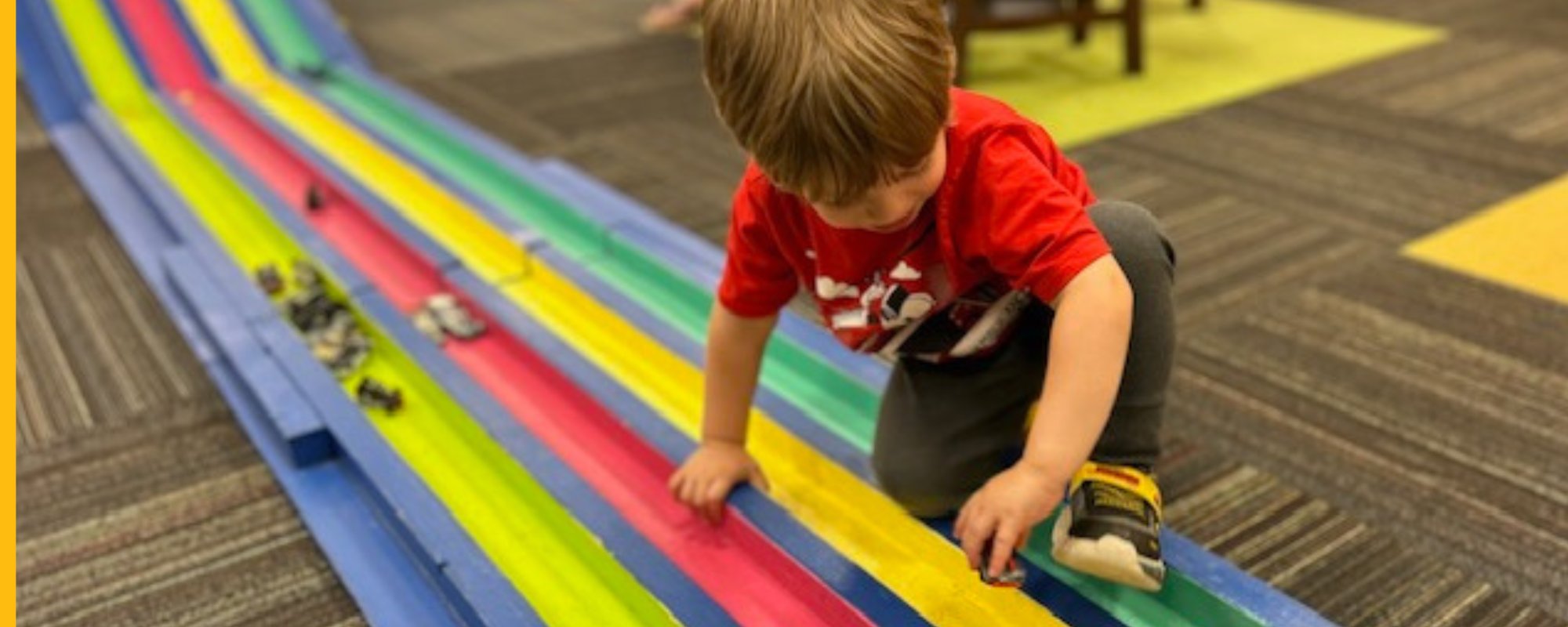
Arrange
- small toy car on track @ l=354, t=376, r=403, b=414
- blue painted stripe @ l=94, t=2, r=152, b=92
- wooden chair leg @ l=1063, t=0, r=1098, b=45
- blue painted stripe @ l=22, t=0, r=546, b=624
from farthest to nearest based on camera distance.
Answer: wooden chair leg @ l=1063, t=0, r=1098, b=45, blue painted stripe @ l=94, t=2, r=152, b=92, small toy car on track @ l=354, t=376, r=403, b=414, blue painted stripe @ l=22, t=0, r=546, b=624

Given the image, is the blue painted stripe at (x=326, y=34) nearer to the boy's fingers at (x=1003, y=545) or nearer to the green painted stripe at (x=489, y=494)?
the green painted stripe at (x=489, y=494)

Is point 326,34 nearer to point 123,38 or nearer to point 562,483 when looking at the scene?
point 123,38

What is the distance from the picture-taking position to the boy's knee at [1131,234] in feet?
3.20

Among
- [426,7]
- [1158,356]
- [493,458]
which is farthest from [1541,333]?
[426,7]

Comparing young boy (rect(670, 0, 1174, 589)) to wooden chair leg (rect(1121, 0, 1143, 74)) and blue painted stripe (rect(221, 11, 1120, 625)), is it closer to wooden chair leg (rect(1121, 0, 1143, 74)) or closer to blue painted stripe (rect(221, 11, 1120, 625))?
blue painted stripe (rect(221, 11, 1120, 625))

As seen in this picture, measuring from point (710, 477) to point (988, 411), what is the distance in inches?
9.7

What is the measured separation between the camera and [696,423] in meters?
1.30

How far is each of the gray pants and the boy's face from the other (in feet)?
0.61

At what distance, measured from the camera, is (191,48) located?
2666 mm

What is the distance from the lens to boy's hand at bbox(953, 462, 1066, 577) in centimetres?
81

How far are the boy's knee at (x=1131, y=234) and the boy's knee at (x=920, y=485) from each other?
0.24 metres

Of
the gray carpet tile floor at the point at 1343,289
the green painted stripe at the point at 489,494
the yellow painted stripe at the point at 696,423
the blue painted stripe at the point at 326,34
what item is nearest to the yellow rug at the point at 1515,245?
the gray carpet tile floor at the point at 1343,289

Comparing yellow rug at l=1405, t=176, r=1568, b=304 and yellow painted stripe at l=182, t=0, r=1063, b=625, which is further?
yellow rug at l=1405, t=176, r=1568, b=304

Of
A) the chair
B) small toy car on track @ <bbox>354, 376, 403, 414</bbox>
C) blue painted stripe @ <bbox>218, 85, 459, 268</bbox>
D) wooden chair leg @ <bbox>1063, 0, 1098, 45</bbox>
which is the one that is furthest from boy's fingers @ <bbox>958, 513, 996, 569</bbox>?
wooden chair leg @ <bbox>1063, 0, 1098, 45</bbox>
